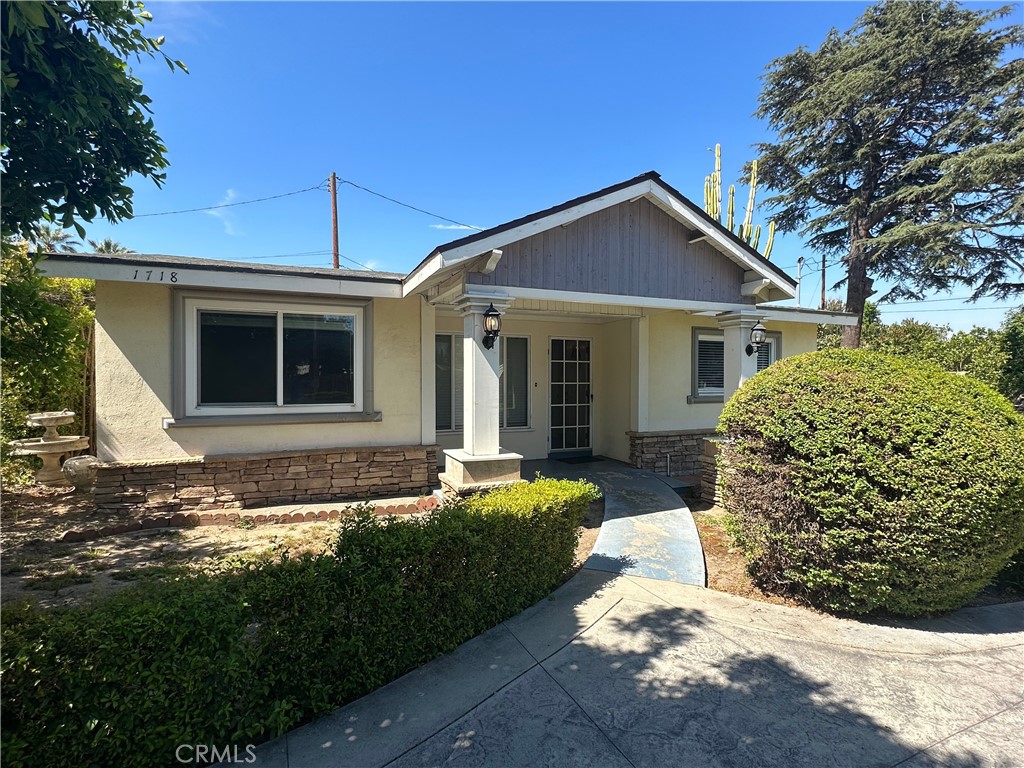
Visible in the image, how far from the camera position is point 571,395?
984cm

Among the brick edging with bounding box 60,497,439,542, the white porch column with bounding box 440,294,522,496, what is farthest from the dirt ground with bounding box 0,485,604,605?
the white porch column with bounding box 440,294,522,496

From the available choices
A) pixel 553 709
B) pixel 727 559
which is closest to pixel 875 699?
pixel 553 709

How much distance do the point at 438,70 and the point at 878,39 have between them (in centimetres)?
1770

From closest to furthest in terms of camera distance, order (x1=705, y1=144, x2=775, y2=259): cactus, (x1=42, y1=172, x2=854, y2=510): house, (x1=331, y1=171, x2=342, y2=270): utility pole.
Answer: (x1=42, y1=172, x2=854, y2=510): house
(x1=705, y1=144, x2=775, y2=259): cactus
(x1=331, y1=171, x2=342, y2=270): utility pole

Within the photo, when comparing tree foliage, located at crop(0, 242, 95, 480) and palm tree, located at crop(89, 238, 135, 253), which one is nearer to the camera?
tree foliage, located at crop(0, 242, 95, 480)

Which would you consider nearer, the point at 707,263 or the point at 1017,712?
the point at 1017,712

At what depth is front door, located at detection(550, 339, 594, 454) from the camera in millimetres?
9617

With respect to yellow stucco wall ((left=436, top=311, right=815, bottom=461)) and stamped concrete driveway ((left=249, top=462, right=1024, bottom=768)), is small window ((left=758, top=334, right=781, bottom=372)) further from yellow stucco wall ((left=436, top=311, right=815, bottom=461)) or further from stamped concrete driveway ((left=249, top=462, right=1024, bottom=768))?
stamped concrete driveway ((left=249, top=462, right=1024, bottom=768))

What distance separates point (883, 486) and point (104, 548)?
765 centimetres

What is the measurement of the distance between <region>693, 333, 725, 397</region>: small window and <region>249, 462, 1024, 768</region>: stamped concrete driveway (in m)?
6.13

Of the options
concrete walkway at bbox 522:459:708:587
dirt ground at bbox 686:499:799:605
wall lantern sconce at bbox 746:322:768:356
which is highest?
wall lantern sconce at bbox 746:322:768:356

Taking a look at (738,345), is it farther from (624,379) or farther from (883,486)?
(883,486)

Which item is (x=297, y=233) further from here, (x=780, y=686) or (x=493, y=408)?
(x=780, y=686)

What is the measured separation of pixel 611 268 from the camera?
638 cm
